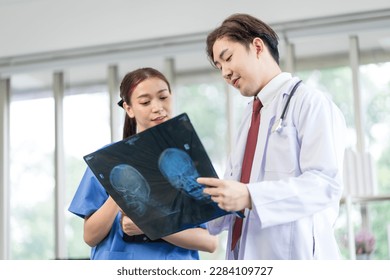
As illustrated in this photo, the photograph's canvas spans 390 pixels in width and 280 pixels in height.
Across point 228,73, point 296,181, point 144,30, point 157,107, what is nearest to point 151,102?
point 157,107

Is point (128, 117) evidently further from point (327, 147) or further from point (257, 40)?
point (327, 147)

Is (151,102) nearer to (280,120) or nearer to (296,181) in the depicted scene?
(280,120)

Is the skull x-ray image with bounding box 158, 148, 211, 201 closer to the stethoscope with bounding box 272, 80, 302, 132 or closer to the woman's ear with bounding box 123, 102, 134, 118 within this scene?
the stethoscope with bounding box 272, 80, 302, 132

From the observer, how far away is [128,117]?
1.75 metres

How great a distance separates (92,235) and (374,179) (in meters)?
2.68

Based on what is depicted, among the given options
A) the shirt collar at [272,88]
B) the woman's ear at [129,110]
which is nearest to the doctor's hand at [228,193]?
the shirt collar at [272,88]

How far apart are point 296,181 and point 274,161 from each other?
3.7 inches

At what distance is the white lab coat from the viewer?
1.25 m

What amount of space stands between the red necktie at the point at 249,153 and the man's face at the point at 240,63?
0.07 m

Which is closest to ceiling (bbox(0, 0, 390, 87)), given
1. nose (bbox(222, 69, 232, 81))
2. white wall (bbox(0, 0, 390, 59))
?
white wall (bbox(0, 0, 390, 59))

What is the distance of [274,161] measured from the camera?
4.38ft

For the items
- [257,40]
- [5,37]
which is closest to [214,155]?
[5,37]

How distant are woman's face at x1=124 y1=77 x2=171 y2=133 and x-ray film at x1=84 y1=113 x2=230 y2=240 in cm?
29

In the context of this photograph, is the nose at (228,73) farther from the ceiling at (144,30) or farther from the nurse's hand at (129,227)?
the ceiling at (144,30)
